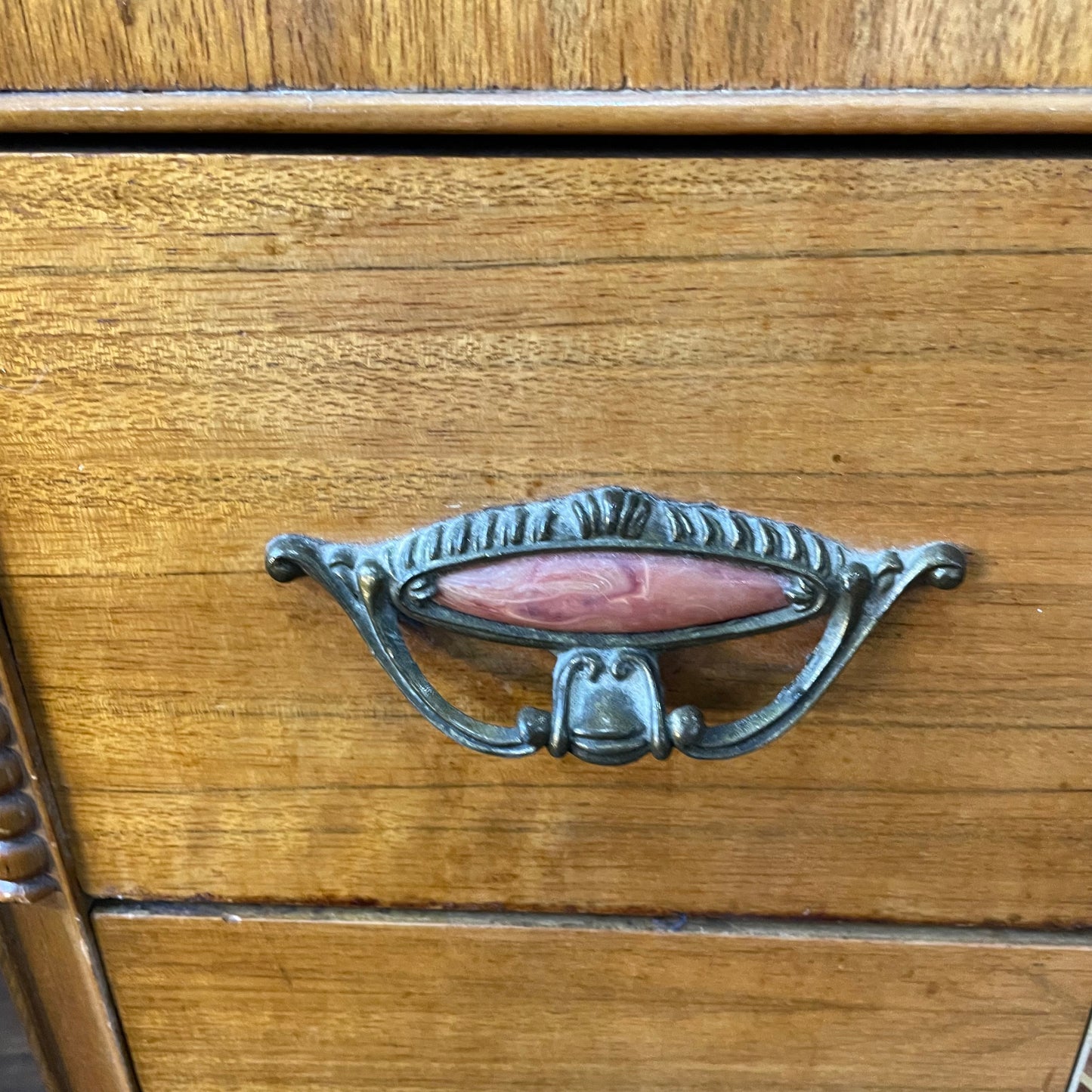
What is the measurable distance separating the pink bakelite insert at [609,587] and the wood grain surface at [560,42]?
11cm

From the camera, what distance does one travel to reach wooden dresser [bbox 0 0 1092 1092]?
21 centimetres

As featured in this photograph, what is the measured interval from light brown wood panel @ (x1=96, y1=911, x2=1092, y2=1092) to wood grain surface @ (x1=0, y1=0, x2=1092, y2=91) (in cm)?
25

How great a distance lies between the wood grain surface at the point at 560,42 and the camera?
0.68 feet

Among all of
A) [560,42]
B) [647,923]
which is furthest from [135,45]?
[647,923]

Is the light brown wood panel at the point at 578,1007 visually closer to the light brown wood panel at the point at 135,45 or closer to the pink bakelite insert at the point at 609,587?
the pink bakelite insert at the point at 609,587

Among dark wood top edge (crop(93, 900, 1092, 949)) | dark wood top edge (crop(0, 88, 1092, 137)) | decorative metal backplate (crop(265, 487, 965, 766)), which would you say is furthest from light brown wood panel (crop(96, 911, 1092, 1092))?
dark wood top edge (crop(0, 88, 1092, 137))

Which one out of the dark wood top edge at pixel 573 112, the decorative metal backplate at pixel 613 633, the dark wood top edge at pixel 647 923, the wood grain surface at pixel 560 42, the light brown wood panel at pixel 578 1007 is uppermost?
the wood grain surface at pixel 560 42

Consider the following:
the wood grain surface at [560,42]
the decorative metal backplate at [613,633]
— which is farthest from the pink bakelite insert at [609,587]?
the wood grain surface at [560,42]

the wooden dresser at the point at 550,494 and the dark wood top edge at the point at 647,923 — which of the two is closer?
the wooden dresser at the point at 550,494

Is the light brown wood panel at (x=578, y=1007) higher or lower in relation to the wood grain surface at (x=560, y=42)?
lower

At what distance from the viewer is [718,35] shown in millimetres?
208

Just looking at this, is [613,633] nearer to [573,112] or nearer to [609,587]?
[609,587]

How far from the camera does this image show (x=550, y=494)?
254mm

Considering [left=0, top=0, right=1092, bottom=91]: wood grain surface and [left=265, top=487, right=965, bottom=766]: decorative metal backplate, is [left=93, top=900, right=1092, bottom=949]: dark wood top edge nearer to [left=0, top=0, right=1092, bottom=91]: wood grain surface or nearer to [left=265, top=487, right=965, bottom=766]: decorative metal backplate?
[left=265, top=487, right=965, bottom=766]: decorative metal backplate
